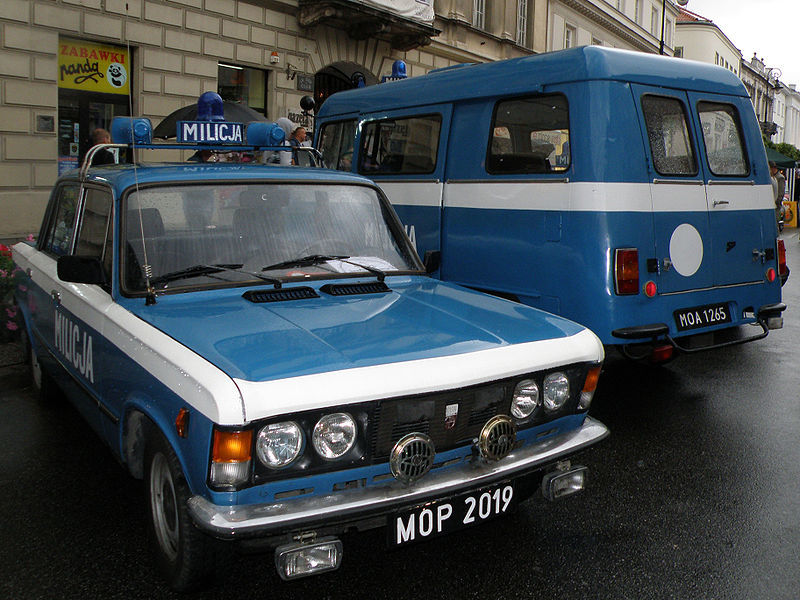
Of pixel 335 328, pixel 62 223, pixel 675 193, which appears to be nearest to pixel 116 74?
pixel 62 223

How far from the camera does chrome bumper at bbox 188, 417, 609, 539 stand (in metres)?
2.57

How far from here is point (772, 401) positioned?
6230 millimetres

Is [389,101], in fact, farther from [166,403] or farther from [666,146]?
[166,403]

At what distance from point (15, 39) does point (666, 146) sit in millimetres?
9886

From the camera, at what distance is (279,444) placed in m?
2.68

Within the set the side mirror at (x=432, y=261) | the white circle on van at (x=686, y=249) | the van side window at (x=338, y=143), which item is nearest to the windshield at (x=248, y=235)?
the side mirror at (x=432, y=261)

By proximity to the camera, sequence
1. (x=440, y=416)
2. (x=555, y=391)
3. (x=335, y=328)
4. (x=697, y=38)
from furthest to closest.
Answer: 1. (x=697, y=38)
2. (x=555, y=391)
3. (x=335, y=328)
4. (x=440, y=416)

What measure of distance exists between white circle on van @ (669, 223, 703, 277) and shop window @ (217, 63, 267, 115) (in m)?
10.8

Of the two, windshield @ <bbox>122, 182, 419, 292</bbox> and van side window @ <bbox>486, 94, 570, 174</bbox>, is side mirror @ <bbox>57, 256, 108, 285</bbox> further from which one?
van side window @ <bbox>486, 94, 570, 174</bbox>

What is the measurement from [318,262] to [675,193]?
121 inches

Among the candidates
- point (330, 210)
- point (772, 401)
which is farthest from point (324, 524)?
point (772, 401)

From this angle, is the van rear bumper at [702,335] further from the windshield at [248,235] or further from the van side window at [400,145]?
the van side window at [400,145]

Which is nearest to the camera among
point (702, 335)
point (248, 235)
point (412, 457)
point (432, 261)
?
point (412, 457)

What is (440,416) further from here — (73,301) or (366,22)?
(366,22)
